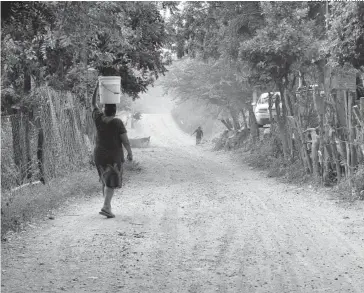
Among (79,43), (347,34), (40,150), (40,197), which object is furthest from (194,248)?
(347,34)

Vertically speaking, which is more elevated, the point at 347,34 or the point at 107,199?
the point at 347,34

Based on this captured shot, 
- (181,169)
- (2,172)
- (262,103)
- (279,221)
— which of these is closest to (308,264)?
(279,221)

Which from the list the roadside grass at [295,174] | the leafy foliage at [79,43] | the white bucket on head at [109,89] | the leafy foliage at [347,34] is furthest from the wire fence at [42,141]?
the leafy foliage at [347,34]

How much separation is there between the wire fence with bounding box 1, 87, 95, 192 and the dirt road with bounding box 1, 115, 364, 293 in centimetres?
135

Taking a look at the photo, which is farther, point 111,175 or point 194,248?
point 111,175

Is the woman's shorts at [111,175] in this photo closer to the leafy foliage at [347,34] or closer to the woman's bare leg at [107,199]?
the woman's bare leg at [107,199]

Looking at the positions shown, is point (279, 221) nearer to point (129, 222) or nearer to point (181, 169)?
point (129, 222)

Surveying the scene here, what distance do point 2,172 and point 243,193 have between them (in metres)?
5.24

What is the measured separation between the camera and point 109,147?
902cm

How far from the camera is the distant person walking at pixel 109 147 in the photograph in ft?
29.3

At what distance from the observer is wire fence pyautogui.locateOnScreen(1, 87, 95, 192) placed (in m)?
11.1

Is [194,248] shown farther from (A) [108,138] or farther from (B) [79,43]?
(B) [79,43]

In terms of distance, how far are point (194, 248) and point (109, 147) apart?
101 inches

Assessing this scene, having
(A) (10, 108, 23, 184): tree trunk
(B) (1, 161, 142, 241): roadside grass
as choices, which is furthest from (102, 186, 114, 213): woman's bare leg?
(A) (10, 108, 23, 184): tree trunk
